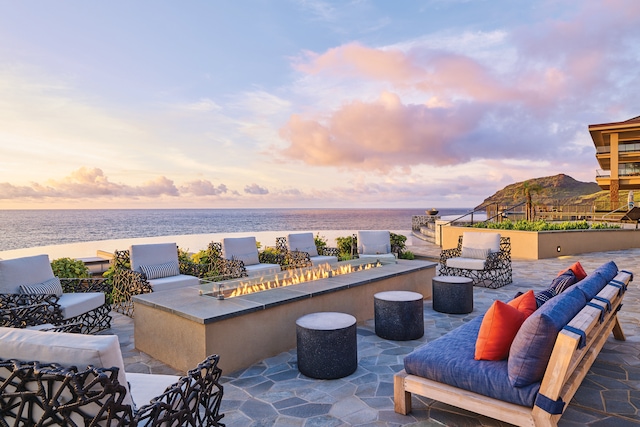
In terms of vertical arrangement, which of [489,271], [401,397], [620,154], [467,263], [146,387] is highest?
[620,154]

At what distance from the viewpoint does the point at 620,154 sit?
83.5 feet

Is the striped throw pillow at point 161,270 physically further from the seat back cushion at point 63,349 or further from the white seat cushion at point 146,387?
the seat back cushion at point 63,349

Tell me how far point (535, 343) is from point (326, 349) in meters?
1.80

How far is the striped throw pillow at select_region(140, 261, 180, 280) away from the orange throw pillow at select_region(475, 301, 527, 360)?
5.03 m

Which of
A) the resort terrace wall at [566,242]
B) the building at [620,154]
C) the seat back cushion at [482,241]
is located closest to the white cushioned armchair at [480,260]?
the seat back cushion at [482,241]

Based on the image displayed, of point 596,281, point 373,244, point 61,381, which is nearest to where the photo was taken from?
point 61,381

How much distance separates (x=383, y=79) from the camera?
1141 cm

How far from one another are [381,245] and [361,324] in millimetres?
3878

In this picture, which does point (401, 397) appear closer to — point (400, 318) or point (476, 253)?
point (400, 318)

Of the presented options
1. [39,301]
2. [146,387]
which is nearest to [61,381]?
[146,387]

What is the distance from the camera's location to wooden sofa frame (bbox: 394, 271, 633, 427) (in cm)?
201

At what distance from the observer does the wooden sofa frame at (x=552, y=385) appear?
201cm

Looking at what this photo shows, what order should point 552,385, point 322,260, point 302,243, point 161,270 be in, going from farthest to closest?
point 302,243, point 322,260, point 161,270, point 552,385

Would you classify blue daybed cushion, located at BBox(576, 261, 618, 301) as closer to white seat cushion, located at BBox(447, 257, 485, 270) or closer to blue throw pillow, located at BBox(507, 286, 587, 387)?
blue throw pillow, located at BBox(507, 286, 587, 387)
